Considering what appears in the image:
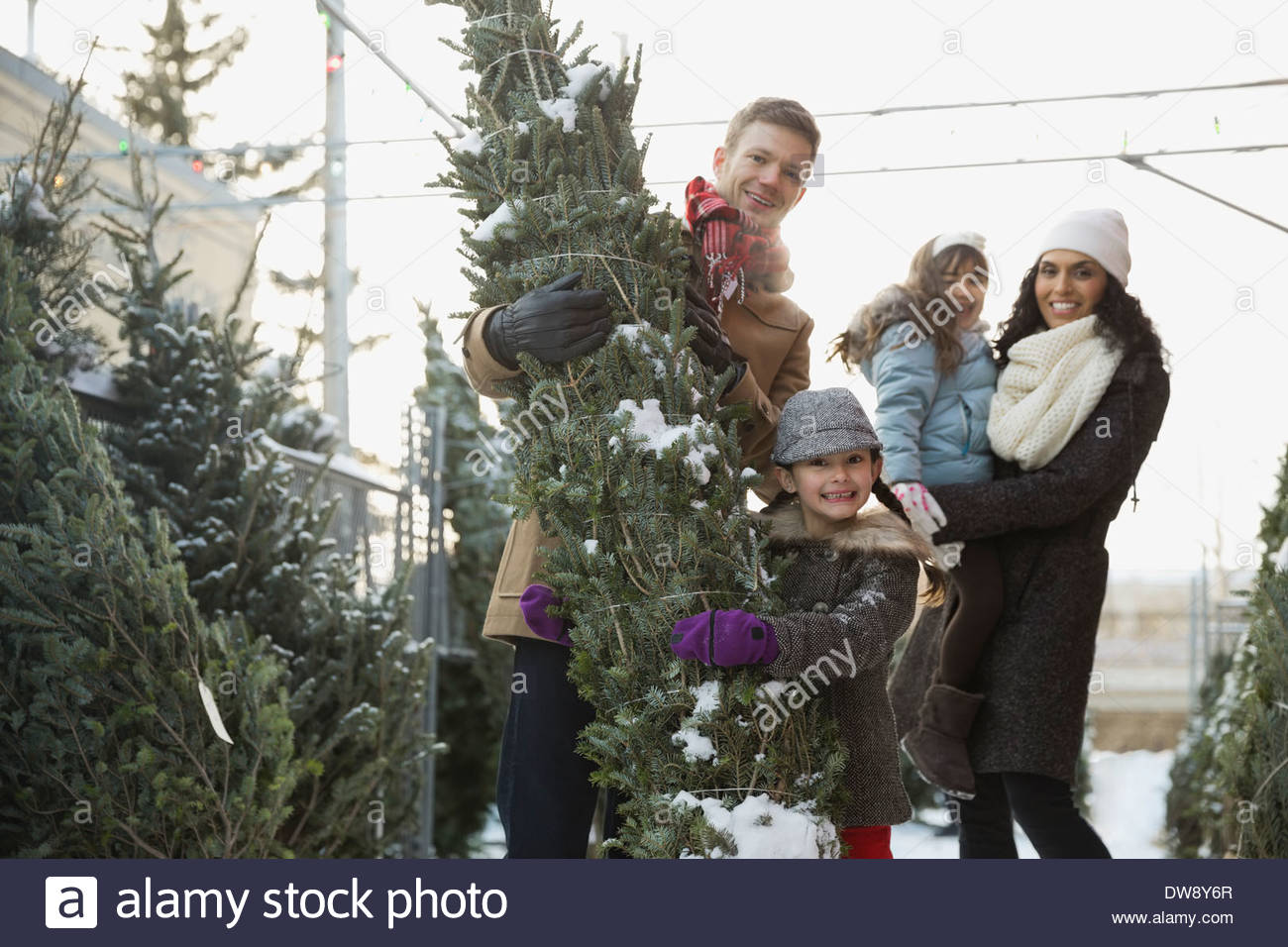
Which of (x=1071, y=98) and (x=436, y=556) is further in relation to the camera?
(x=436, y=556)

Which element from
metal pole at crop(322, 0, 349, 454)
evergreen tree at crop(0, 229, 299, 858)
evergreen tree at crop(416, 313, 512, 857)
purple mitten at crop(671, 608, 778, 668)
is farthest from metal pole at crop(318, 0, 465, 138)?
evergreen tree at crop(416, 313, 512, 857)

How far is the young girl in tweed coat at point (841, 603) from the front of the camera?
2.29m

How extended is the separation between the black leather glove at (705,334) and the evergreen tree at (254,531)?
3.26 meters

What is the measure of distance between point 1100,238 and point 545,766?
1.77m

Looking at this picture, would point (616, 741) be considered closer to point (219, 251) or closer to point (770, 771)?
point (770, 771)

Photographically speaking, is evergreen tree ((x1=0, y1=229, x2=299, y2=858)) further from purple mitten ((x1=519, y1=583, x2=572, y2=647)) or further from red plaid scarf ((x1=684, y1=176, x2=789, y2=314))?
red plaid scarf ((x1=684, y1=176, x2=789, y2=314))

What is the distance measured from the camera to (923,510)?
2.92 metres

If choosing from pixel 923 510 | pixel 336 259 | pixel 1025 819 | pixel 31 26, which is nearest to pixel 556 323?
pixel 923 510

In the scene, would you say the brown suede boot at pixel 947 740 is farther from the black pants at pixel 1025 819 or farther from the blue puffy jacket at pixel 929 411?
the blue puffy jacket at pixel 929 411

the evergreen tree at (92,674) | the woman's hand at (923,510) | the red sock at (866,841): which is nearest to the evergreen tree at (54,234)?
the evergreen tree at (92,674)

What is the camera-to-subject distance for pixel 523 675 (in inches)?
101

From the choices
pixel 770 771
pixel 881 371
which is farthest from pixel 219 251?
pixel 770 771

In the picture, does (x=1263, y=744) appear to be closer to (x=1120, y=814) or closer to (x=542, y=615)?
(x=542, y=615)

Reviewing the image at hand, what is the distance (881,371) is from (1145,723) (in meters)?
15.9
